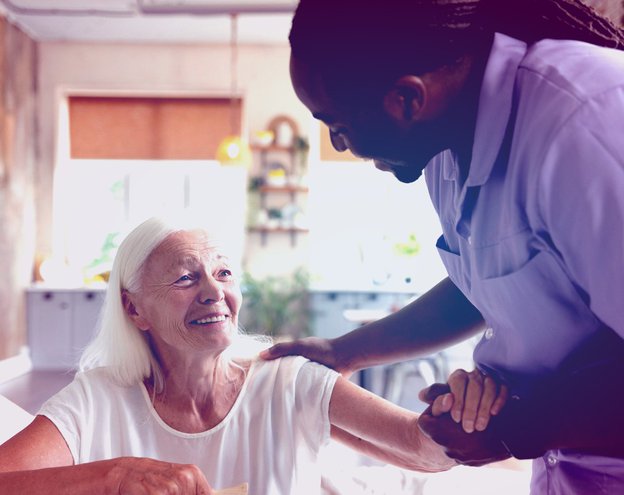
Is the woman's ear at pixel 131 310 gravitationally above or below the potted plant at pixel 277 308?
above

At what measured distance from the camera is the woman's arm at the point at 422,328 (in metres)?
1.33

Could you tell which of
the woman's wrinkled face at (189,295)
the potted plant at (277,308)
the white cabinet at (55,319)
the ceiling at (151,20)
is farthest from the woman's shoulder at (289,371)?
the white cabinet at (55,319)

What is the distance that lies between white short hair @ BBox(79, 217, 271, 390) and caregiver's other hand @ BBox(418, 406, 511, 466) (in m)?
0.70

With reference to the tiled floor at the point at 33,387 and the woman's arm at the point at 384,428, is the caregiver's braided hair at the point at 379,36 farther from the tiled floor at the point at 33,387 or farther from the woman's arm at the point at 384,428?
the tiled floor at the point at 33,387

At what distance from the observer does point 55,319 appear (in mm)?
6773

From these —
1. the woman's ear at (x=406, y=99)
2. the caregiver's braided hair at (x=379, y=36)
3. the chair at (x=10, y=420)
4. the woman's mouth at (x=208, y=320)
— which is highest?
the caregiver's braided hair at (x=379, y=36)

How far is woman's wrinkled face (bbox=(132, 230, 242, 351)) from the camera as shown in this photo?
5.05 feet

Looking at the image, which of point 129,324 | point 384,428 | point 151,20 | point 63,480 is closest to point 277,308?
point 151,20

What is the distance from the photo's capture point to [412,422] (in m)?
1.43

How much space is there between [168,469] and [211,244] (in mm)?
628

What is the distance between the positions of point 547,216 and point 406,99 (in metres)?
0.22

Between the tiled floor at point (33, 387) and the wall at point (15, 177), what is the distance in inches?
14.7

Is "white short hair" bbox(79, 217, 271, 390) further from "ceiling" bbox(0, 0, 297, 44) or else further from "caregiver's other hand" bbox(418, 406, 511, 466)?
"ceiling" bbox(0, 0, 297, 44)

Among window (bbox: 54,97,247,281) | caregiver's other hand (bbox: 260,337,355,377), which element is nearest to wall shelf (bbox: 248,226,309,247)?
window (bbox: 54,97,247,281)
